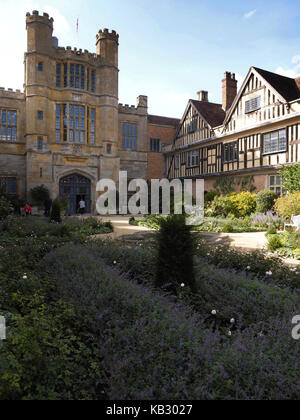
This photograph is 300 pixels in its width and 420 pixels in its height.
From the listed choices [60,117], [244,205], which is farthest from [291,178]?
[60,117]

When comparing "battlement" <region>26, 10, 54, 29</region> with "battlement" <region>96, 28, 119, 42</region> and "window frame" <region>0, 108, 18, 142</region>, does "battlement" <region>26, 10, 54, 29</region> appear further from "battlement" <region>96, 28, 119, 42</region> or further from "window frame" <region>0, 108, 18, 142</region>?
"window frame" <region>0, 108, 18, 142</region>

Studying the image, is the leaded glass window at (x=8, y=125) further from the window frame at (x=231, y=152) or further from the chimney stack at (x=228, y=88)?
the chimney stack at (x=228, y=88)

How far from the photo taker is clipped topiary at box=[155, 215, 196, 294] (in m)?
4.79

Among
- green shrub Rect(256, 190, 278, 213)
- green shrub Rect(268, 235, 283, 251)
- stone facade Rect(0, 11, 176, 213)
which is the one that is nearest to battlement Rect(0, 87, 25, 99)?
stone facade Rect(0, 11, 176, 213)

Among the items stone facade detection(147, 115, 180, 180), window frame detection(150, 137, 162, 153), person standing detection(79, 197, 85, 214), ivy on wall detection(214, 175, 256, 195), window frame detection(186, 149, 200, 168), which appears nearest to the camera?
ivy on wall detection(214, 175, 256, 195)

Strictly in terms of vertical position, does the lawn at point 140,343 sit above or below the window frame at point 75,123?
below

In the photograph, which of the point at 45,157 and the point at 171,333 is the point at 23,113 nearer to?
the point at 45,157

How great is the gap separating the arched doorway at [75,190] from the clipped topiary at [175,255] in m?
19.7

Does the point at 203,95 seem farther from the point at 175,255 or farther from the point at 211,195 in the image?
the point at 175,255

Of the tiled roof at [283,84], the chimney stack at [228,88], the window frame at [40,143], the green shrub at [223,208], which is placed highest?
the chimney stack at [228,88]

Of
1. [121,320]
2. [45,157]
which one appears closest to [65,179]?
[45,157]

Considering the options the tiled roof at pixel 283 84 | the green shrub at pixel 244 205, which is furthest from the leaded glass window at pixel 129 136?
the green shrub at pixel 244 205

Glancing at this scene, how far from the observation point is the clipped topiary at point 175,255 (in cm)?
479

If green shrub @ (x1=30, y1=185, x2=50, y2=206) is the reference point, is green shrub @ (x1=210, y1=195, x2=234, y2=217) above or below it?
below
